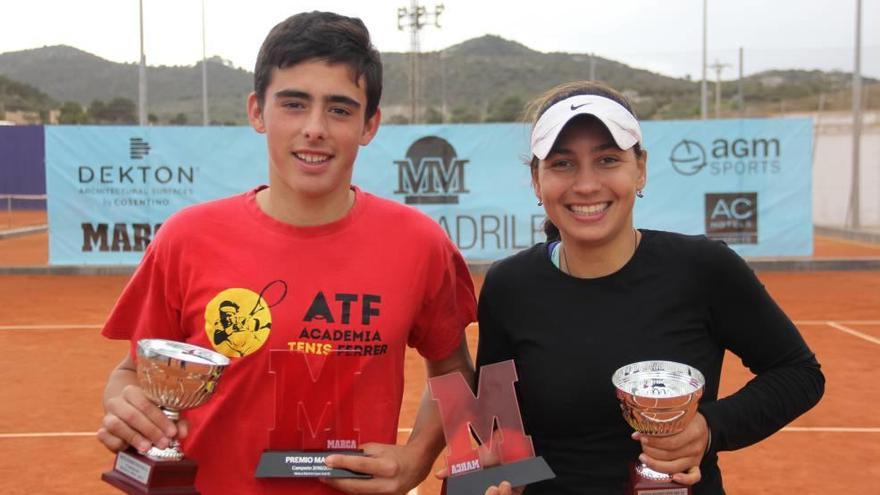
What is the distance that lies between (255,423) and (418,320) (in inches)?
19.3

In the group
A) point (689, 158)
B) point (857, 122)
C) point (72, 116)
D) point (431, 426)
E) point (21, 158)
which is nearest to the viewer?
point (431, 426)

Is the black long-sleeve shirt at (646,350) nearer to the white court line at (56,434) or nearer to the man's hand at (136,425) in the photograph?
the man's hand at (136,425)

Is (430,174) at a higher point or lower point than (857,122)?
lower

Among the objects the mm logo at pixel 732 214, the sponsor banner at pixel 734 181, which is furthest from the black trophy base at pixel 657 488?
the mm logo at pixel 732 214

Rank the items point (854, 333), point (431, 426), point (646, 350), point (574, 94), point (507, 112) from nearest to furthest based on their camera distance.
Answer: point (646, 350) < point (574, 94) < point (431, 426) < point (854, 333) < point (507, 112)

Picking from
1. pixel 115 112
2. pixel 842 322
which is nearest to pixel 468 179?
pixel 842 322

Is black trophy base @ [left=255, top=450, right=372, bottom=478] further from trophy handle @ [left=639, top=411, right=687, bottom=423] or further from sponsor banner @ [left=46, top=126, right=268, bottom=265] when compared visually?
sponsor banner @ [left=46, top=126, right=268, bottom=265]

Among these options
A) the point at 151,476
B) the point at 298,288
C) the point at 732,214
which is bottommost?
the point at 732,214

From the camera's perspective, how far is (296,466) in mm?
1958

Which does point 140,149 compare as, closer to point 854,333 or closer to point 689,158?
point 689,158

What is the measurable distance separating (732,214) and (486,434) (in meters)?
12.5

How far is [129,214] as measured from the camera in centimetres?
1376

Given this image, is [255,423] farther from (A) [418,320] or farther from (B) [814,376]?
(B) [814,376]

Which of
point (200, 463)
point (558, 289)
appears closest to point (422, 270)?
point (558, 289)
